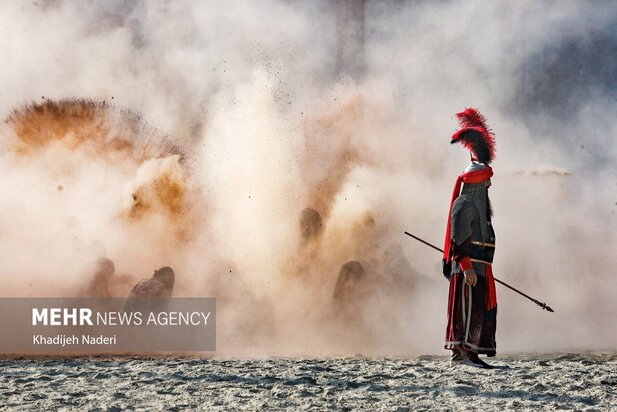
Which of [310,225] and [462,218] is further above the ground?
[310,225]

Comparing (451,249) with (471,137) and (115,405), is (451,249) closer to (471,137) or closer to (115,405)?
(471,137)

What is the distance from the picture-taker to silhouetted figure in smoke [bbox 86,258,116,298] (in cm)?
1717

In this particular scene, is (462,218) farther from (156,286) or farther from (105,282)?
(105,282)

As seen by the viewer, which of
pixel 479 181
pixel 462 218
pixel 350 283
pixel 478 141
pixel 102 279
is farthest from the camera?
pixel 102 279

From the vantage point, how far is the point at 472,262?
32.4 feet

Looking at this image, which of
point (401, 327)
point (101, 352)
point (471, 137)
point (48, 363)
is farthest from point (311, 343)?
point (471, 137)

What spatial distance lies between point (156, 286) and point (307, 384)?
23.9 ft

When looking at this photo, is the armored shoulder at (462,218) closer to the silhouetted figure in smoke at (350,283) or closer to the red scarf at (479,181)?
the red scarf at (479,181)

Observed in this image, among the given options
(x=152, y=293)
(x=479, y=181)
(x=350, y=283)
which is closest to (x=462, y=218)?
(x=479, y=181)

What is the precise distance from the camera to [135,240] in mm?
17000

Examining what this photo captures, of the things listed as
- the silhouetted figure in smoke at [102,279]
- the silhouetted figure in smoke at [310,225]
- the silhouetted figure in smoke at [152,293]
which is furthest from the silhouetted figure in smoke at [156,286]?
the silhouetted figure in smoke at [310,225]

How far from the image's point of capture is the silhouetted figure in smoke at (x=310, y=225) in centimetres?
1664

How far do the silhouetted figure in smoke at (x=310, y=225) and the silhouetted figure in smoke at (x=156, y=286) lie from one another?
262 cm

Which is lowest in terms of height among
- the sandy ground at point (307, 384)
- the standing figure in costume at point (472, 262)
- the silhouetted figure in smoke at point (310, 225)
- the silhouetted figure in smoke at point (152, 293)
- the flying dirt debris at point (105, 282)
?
the sandy ground at point (307, 384)
